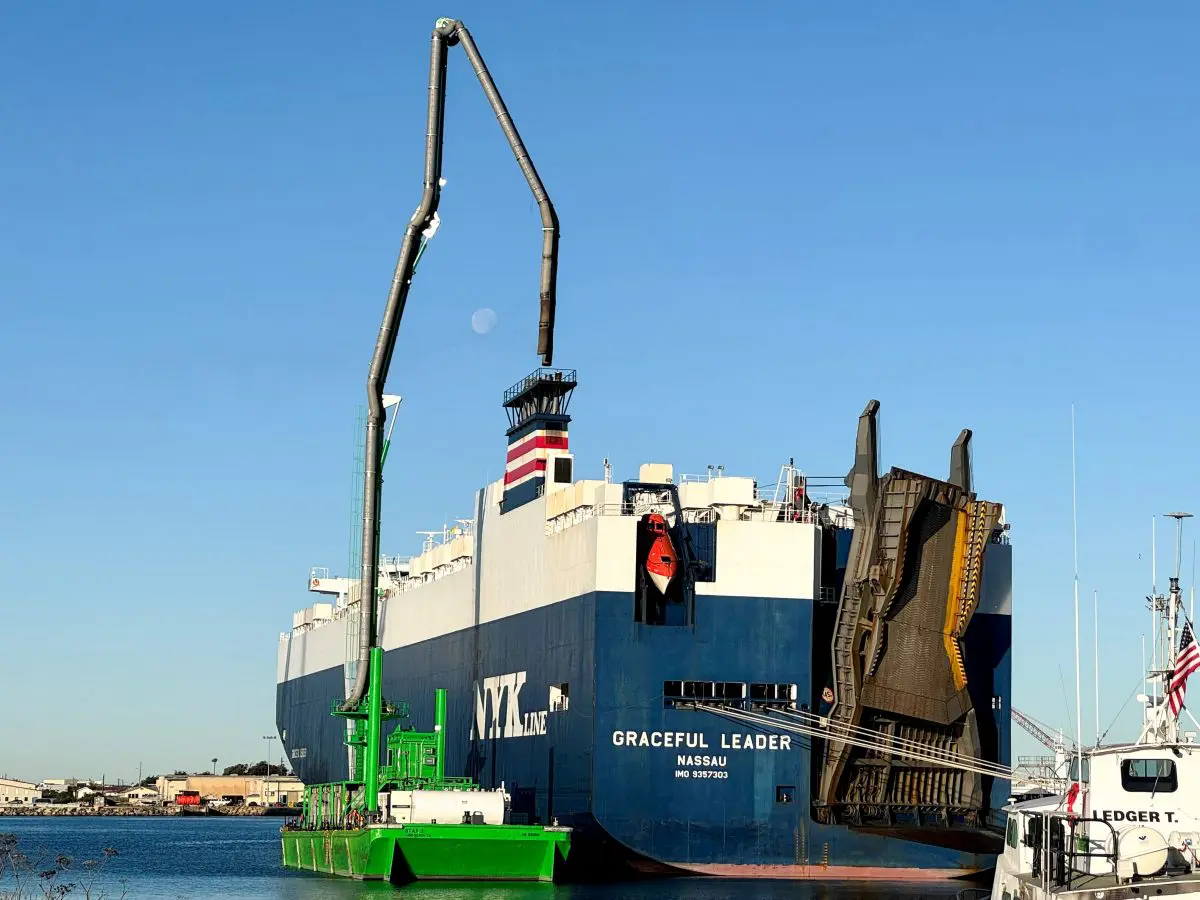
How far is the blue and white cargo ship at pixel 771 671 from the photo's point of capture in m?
43.7

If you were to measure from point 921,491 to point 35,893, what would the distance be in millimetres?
23482

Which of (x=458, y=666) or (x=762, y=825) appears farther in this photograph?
(x=458, y=666)

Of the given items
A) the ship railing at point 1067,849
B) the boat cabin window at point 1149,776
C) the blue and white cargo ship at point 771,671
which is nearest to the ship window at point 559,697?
the blue and white cargo ship at point 771,671

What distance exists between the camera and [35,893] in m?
44.7

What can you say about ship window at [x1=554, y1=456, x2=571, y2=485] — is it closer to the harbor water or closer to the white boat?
the harbor water

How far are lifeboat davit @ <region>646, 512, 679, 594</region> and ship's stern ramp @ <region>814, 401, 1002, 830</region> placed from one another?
14.3 feet

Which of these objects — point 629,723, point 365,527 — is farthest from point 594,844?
point 365,527

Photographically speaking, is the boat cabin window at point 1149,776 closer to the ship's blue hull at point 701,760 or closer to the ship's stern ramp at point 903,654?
the ship's stern ramp at point 903,654

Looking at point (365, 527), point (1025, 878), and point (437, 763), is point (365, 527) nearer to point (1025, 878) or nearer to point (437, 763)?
point (437, 763)

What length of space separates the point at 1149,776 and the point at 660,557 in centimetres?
2349

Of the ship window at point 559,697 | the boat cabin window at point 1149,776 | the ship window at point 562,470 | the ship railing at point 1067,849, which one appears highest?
the ship window at point 562,470

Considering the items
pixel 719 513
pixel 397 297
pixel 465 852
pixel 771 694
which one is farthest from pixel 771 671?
pixel 397 297

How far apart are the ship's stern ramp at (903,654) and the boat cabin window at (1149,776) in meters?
19.4

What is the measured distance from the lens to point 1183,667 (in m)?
29.9
